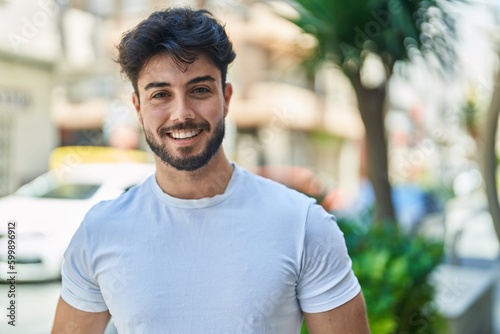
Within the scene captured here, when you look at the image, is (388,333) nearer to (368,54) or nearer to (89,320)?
(89,320)

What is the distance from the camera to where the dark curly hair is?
1.50 m

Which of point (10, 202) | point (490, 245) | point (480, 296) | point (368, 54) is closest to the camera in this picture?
point (10, 202)

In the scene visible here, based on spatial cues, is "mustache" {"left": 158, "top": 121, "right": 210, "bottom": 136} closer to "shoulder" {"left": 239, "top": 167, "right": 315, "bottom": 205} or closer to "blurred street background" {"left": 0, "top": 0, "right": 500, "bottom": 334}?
"shoulder" {"left": 239, "top": 167, "right": 315, "bottom": 205}

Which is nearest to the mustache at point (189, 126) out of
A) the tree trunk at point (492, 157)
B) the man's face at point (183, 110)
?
the man's face at point (183, 110)

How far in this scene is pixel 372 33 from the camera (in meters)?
4.00

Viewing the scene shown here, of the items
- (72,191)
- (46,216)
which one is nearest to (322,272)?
(46,216)

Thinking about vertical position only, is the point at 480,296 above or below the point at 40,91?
below

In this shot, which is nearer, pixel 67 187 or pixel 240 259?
pixel 240 259

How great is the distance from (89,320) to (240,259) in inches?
→ 16.3

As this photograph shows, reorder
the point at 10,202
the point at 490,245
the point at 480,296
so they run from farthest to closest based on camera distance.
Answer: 1. the point at 490,245
2. the point at 480,296
3. the point at 10,202

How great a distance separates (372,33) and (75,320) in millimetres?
2958

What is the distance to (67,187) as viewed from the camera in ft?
19.4

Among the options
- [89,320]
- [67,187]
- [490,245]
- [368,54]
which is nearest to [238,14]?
[490,245]

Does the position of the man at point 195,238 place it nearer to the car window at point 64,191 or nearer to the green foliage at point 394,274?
the green foliage at point 394,274
